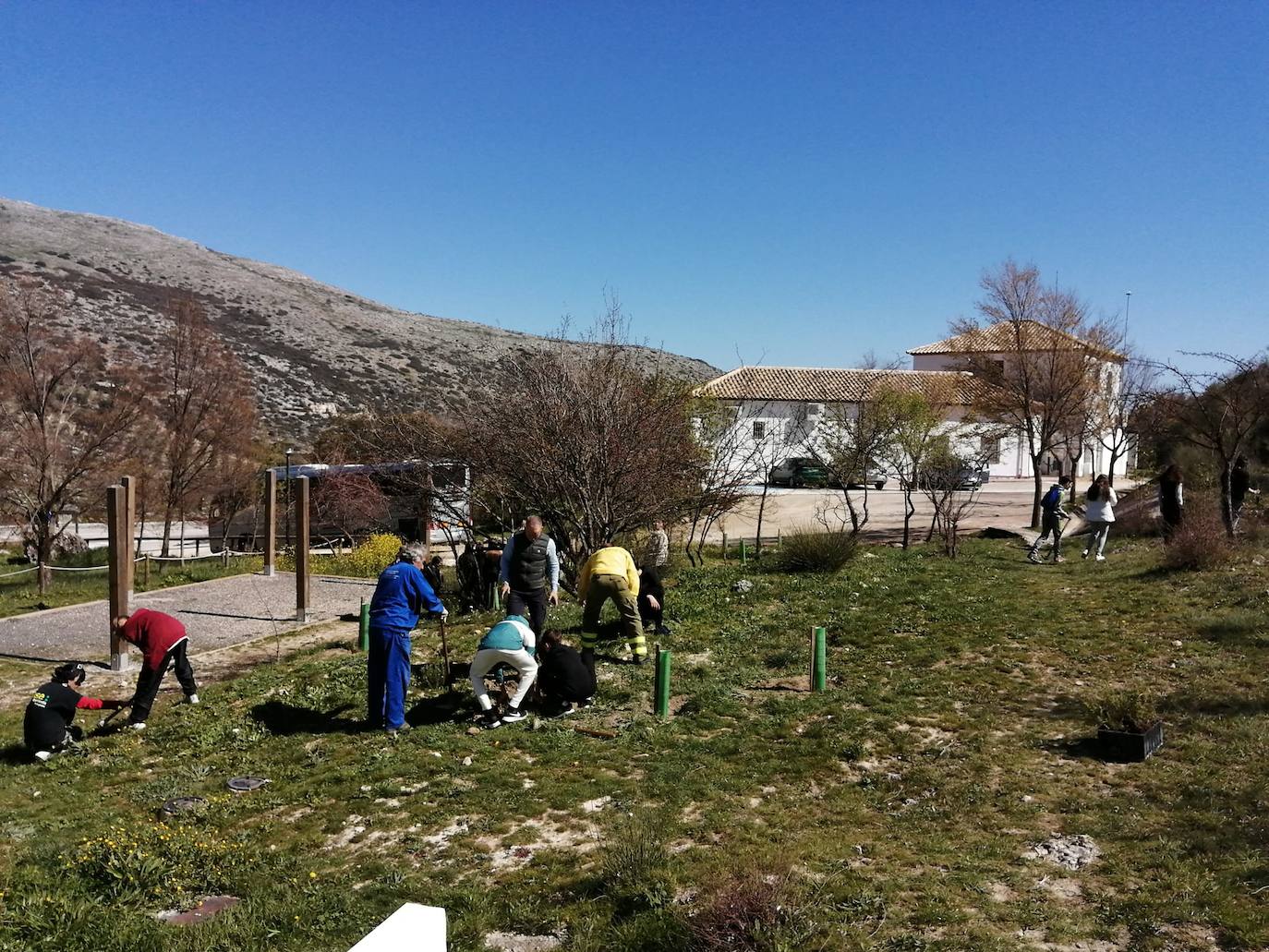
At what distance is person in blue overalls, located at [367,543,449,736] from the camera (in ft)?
26.1

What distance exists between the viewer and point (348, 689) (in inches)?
369

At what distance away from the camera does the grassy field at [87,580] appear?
55.9 ft

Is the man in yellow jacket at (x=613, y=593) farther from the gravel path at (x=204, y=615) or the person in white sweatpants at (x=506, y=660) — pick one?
the gravel path at (x=204, y=615)

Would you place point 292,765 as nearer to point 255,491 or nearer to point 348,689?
point 348,689

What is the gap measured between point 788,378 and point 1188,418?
31.8 meters

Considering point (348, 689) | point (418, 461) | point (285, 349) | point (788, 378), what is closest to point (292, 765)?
point (348, 689)

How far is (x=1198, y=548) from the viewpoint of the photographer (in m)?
13.6

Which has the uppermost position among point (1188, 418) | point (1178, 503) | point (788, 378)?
point (788, 378)

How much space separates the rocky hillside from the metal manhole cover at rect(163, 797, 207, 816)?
124 ft

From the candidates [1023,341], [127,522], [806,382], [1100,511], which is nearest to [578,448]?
[127,522]

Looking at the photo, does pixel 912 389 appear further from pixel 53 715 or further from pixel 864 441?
pixel 53 715

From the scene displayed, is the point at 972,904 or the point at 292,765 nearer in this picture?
the point at 972,904

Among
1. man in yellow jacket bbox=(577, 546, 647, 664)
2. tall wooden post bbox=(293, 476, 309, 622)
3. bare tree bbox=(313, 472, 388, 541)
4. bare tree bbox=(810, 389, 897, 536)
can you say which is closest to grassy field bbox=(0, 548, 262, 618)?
bare tree bbox=(313, 472, 388, 541)

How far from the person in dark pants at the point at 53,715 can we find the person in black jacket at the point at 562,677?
13.2ft
